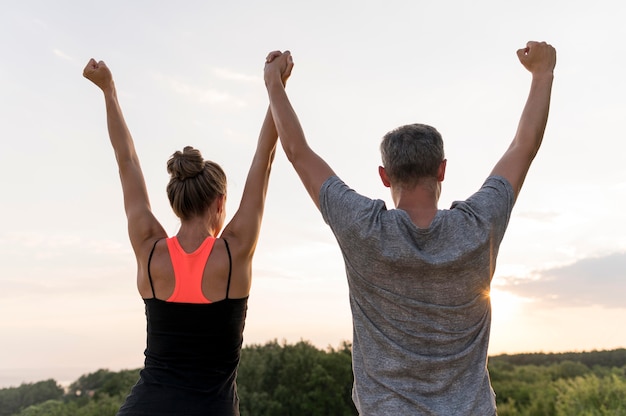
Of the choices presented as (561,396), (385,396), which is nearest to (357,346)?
(385,396)

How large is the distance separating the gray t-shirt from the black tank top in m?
0.81

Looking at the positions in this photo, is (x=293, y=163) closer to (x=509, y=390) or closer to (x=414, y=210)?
(x=414, y=210)

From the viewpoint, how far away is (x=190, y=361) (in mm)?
3572

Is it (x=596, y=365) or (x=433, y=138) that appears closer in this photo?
(x=433, y=138)

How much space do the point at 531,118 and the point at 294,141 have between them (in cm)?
134

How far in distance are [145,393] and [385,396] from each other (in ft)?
4.34

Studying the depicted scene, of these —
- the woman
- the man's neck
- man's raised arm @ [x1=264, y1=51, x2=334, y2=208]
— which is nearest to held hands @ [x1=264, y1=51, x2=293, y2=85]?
man's raised arm @ [x1=264, y1=51, x2=334, y2=208]

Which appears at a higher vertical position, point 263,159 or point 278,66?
point 278,66

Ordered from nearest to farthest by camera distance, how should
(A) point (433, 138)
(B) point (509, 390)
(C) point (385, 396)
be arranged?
(C) point (385, 396)
(A) point (433, 138)
(B) point (509, 390)

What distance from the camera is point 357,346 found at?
3191 mm

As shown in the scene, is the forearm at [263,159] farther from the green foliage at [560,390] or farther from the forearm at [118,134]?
the green foliage at [560,390]

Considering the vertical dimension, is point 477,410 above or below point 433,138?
below

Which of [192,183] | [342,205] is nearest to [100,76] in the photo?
[192,183]

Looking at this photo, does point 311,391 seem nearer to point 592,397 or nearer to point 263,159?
point 592,397
